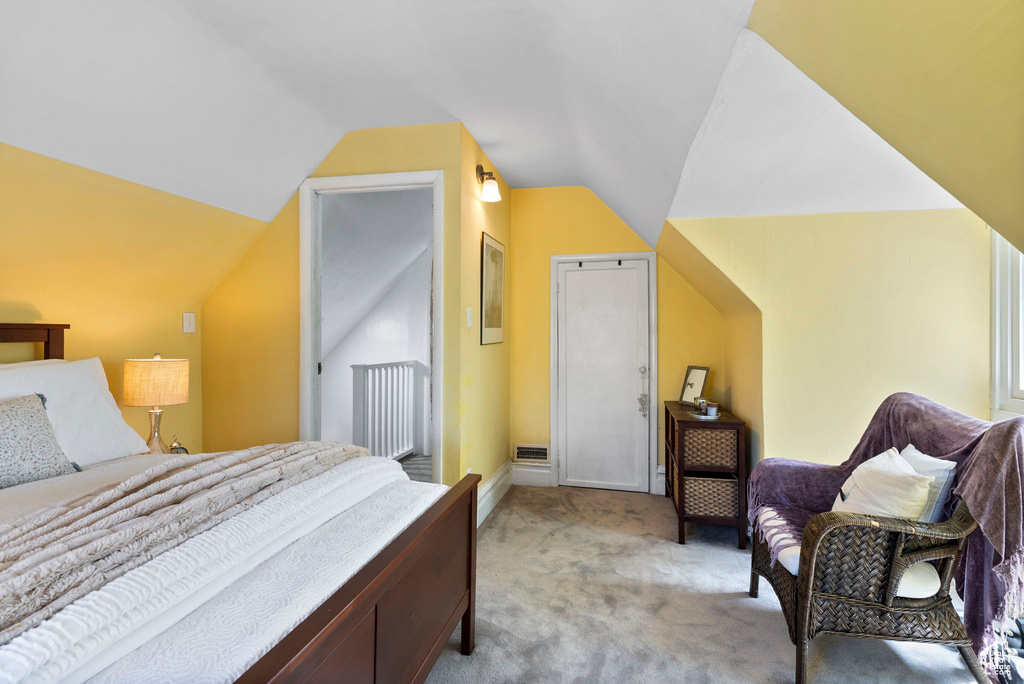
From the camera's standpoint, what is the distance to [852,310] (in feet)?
8.54

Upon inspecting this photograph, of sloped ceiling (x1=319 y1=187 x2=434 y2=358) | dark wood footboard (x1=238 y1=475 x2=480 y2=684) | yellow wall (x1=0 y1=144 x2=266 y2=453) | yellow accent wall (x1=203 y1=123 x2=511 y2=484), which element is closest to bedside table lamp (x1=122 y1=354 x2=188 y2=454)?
yellow wall (x1=0 y1=144 x2=266 y2=453)

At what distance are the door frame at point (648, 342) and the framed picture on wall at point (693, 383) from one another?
27 cm

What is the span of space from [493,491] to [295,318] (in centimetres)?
172

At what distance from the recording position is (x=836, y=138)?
1.83m

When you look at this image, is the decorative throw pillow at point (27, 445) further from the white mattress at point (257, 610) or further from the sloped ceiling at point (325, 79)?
the white mattress at point (257, 610)

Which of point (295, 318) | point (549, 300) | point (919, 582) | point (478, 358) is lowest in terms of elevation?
point (919, 582)

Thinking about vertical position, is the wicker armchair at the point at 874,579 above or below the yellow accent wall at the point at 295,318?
below

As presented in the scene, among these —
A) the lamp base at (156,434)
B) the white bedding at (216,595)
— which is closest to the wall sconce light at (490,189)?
the white bedding at (216,595)

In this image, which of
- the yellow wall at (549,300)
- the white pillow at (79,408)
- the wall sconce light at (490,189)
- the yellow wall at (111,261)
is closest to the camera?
the white pillow at (79,408)

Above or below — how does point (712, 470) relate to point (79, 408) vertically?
below

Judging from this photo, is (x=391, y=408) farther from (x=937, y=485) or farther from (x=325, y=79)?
(x=937, y=485)

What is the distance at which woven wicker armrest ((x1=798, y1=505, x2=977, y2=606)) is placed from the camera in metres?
1.57

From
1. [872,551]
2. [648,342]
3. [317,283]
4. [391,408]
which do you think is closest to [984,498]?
[872,551]

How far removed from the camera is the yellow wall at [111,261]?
2195 millimetres
